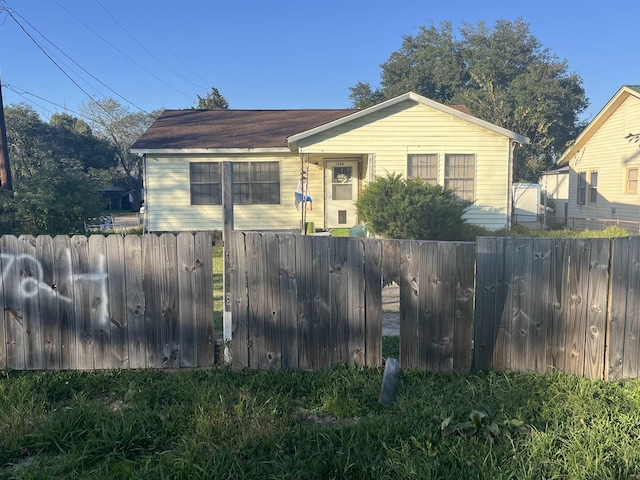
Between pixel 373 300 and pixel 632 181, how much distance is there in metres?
18.2

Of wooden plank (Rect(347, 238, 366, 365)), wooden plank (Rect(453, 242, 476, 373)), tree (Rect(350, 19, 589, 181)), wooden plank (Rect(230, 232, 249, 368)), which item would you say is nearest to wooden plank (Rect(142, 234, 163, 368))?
wooden plank (Rect(230, 232, 249, 368))

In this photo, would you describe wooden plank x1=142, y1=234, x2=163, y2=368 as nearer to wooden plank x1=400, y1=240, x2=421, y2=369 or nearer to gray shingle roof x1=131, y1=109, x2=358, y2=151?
wooden plank x1=400, y1=240, x2=421, y2=369

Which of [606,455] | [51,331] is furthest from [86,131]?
[606,455]

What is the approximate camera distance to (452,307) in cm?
415

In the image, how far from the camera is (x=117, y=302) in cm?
430

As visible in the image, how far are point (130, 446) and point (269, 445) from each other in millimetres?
898

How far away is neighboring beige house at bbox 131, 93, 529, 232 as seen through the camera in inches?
585

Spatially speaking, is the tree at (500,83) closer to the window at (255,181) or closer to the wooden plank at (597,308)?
the window at (255,181)

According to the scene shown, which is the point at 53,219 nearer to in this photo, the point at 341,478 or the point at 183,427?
the point at 183,427

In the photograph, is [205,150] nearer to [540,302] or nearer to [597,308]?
[540,302]

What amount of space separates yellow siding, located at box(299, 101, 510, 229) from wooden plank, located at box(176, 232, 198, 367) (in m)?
10.7

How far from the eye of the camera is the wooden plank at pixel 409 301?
4148 millimetres

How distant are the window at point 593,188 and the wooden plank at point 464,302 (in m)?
19.6

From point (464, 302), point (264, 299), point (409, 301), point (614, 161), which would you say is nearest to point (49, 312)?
point (264, 299)
